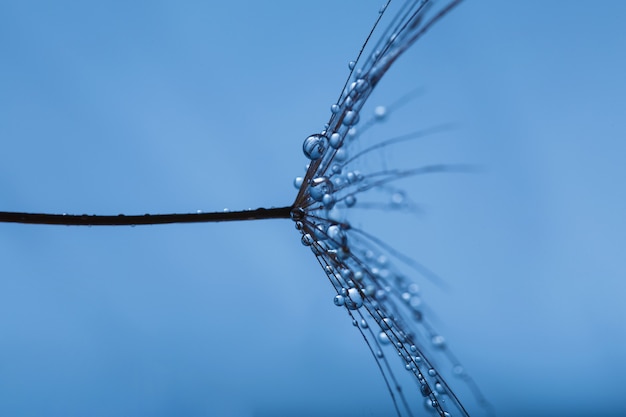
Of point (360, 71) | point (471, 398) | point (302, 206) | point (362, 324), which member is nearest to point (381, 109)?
point (360, 71)

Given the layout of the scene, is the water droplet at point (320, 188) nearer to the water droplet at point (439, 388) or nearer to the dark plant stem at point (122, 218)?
the dark plant stem at point (122, 218)

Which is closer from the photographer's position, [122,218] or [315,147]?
[122,218]

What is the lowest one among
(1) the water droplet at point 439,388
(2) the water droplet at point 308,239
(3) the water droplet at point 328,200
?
(1) the water droplet at point 439,388

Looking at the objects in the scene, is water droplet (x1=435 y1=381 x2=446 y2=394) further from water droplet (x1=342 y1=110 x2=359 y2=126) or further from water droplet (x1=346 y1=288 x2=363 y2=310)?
water droplet (x1=342 y1=110 x2=359 y2=126)

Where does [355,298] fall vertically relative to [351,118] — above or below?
below

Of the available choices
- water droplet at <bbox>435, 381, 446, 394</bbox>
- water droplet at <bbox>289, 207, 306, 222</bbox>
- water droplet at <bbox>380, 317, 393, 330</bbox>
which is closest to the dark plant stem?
water droplet at <bbox>289, 207, 306, 222</bbox>

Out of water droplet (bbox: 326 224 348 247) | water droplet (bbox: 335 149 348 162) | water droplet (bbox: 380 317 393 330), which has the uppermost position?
water droplet (bbox: 335 149 348 162)

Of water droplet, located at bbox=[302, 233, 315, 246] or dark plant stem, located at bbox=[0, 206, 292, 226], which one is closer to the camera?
dark plant stem, located at bbox=[0, 206, 292, 226]

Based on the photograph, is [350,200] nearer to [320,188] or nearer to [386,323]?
[320,188]

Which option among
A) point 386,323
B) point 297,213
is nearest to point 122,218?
point 297,213

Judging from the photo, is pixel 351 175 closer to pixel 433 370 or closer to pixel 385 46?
pixel 385 46

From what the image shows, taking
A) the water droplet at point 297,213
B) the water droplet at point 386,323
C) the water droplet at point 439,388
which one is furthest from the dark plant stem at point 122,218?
the water droplet at point 439,388
